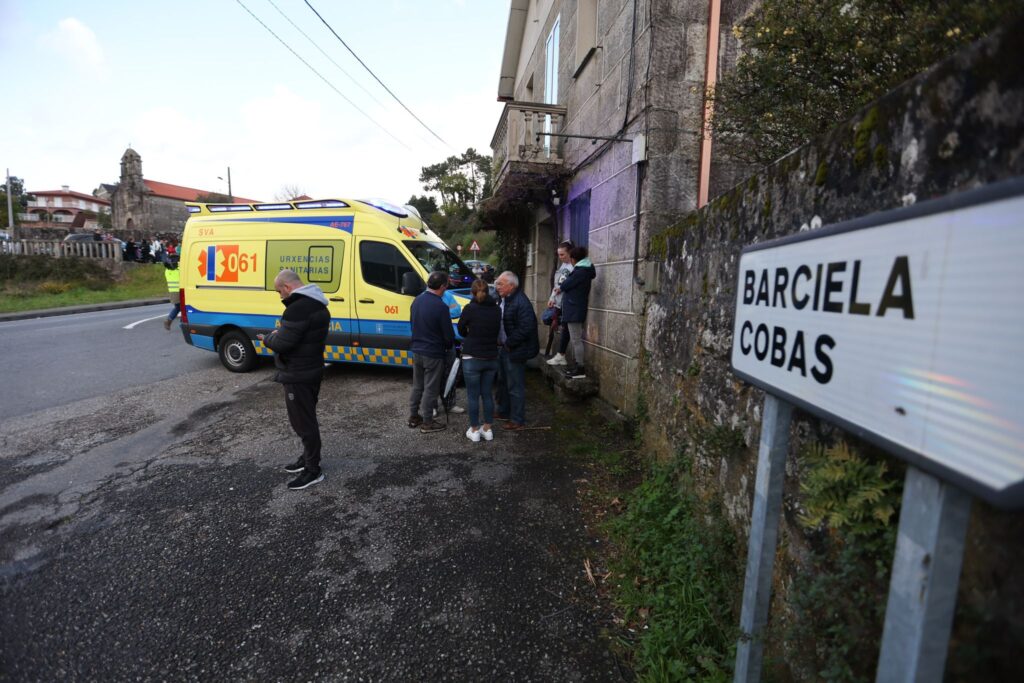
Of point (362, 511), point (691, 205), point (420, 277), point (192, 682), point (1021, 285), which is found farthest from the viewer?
point (420, 277)

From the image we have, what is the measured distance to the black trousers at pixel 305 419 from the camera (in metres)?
4.09

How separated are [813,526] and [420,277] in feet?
19.3

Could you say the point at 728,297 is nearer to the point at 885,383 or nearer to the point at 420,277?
the point at 885,383

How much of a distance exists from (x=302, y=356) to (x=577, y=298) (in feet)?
11.0

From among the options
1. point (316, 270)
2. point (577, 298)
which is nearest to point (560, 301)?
point (577, 298)

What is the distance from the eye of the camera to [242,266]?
7645mm

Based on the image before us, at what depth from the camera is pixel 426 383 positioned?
536 centimetres

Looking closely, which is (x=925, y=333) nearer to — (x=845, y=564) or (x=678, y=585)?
(x=845, y=564)

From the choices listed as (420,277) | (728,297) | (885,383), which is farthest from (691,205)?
(885,383)

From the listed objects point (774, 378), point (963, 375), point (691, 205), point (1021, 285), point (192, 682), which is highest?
point (691, 205)

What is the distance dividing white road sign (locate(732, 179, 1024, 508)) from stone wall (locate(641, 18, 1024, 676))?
0.37m

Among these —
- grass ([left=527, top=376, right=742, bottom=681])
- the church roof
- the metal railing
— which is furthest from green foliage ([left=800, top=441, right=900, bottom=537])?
the church roof

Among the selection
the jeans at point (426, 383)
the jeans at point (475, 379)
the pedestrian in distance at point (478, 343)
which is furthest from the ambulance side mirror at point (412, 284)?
the jeans at point (475, 379)

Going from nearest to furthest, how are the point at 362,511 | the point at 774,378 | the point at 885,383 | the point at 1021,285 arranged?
the point at 1021,285 < the point at 885,383 < the point at 774,378 < the point at 362,511
